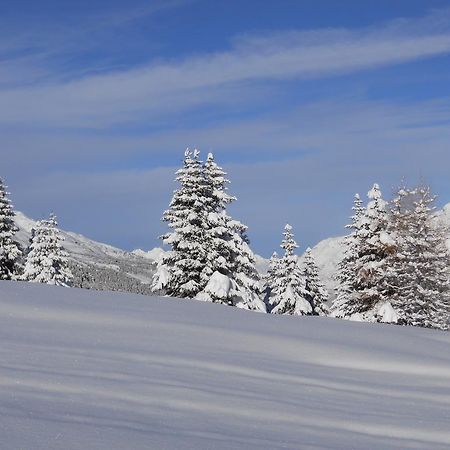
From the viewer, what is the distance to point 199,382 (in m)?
6.40

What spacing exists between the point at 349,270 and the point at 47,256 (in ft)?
69.3

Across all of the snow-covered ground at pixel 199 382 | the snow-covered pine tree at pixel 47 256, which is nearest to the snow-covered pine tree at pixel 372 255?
the snow-covered ground at pixel 199 382

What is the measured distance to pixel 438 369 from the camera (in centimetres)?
967

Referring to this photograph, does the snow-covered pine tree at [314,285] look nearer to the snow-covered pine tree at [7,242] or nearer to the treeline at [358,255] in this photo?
the treeline at [358,255]

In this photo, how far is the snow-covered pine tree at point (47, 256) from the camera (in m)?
41.9

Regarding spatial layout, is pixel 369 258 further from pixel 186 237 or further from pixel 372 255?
pixel 186 237

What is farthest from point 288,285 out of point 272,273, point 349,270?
point 349,270

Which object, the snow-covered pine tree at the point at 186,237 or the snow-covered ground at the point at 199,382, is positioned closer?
the snow-covered ground at the point at 199,382

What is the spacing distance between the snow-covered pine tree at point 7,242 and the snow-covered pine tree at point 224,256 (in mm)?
13985

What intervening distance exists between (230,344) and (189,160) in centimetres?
2271

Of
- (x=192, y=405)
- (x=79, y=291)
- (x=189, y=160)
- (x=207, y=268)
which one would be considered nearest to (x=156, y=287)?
(x=207, y=268)

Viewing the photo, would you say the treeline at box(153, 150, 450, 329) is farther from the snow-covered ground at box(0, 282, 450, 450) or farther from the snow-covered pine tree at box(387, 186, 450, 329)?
the snow-covered ground at box(0, 282, 450, 450)

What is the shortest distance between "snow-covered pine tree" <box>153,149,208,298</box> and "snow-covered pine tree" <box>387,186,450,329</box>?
29.5ft

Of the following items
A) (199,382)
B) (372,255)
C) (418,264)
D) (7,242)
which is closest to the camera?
(199,382)
